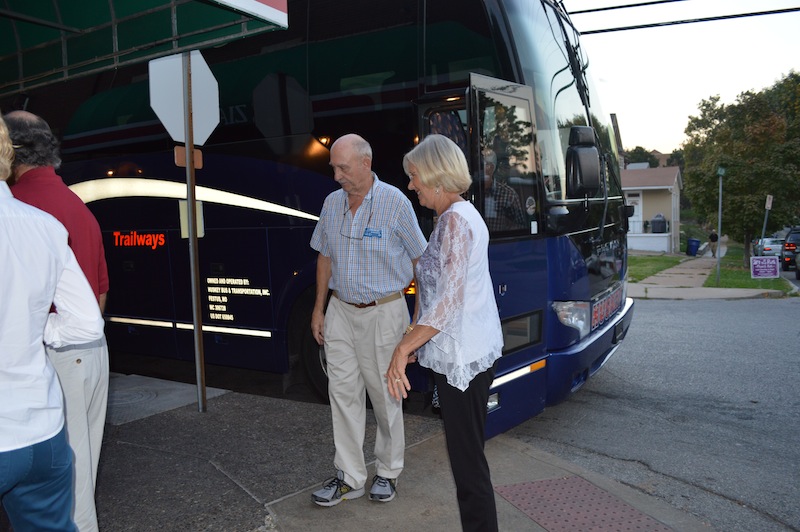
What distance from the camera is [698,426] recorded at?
5.57m

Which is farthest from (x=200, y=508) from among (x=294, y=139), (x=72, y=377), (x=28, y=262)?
(x=294, y=139)

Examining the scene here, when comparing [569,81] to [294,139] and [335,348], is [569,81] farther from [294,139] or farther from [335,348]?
[335,348]

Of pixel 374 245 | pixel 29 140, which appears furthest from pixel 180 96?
pixel 29 140

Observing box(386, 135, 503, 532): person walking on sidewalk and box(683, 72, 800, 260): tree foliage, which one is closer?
box(386, 135, 503, 532): person walking on sidewalk

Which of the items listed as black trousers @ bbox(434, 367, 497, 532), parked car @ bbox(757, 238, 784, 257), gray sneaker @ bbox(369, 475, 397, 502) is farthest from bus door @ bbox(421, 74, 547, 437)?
parked car @ bbox(757, 238, 784, 257)

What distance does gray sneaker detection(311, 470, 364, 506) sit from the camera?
12.8 ft

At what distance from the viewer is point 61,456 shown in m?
1.91

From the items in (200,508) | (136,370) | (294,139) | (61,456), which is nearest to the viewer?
(61,456)

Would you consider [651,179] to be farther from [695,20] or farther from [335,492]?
[335,492]

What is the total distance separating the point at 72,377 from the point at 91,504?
0.55 metres

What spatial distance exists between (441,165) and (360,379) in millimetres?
1597

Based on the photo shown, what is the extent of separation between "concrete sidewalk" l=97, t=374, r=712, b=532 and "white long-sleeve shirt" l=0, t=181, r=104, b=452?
205 centimetres

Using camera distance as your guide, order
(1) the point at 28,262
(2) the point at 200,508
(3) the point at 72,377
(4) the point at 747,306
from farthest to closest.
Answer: (4) the point at 747,306, (2) the point at 200,508, (3) the point at 72,377, (1) the point at 28,262

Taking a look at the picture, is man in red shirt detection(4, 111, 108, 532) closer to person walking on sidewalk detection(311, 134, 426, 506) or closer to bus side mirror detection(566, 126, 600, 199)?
person walking on sidewalk detection(311, 134, 426, 506)
